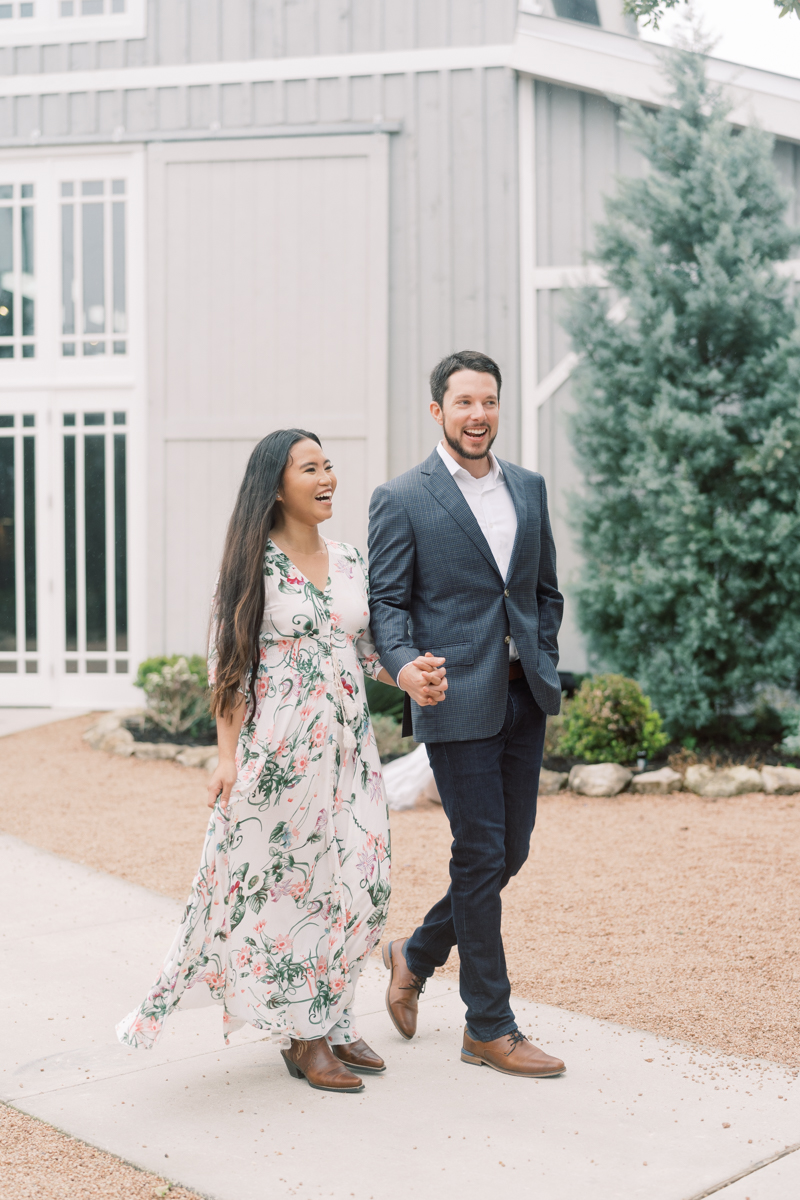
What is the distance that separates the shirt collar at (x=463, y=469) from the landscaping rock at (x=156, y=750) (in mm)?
5170

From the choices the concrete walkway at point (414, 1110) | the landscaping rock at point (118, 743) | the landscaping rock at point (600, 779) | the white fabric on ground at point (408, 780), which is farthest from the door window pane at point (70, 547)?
the concrete walkway at point (414, 1110)

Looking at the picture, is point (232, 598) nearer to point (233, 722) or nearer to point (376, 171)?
point (233, 722)

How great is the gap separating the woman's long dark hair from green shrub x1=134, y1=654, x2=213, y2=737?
5.35m

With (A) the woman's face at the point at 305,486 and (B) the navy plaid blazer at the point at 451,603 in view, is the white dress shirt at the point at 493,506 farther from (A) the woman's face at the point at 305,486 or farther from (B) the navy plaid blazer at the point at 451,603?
(A) the woman's face at the point at 305,486

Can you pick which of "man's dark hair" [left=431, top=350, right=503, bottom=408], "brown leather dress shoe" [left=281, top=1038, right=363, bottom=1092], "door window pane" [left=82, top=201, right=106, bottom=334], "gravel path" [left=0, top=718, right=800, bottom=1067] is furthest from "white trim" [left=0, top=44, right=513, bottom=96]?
"brown leather dress shoe" [left=281, top=1038, right=363, bottom=1092]

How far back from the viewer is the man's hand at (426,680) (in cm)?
284

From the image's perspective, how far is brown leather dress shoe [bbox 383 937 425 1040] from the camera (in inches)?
130

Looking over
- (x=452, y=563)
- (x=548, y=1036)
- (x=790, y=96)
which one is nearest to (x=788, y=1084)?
(x=548, y=1036)

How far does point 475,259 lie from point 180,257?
91.9 inches

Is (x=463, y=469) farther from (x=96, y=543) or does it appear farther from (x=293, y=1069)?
(x=96, y=543)

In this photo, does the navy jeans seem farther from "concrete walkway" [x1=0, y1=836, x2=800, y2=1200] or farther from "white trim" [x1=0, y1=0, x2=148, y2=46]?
"white trim" [x1=0, y1=0, x2=148, y2=46]

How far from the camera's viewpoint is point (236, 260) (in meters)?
9.33

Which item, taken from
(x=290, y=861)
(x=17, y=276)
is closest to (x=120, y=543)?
(x=17, y=276)

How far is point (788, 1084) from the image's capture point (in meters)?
2.98
